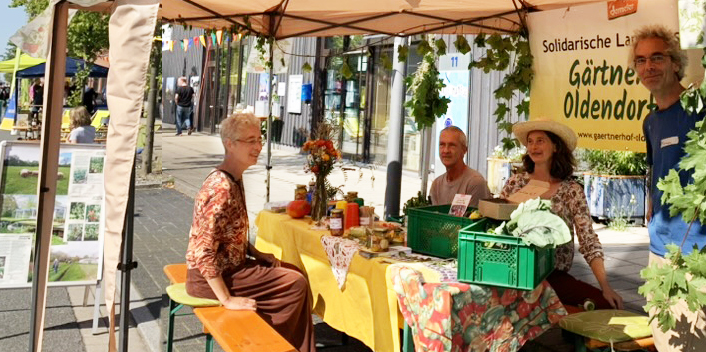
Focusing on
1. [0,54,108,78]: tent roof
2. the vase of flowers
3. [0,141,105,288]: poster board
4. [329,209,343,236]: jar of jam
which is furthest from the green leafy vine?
[0,54,108,78]: tent roof

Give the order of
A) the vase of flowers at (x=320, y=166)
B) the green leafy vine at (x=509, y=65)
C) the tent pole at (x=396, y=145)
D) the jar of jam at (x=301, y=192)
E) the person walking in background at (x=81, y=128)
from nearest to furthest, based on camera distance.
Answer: the vase of flowers at (x=320, y=166)
the jar of jam at (x=301, y=192)
the green leafy vine at (x=509, y=65)
the tent pole at (x=396, y=145)
the person walking in background at (x=81, y=128)

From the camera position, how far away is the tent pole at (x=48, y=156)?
3764 mm

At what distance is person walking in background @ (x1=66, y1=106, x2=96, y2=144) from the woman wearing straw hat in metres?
6.25

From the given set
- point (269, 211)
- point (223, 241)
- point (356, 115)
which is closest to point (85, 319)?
point (269, 211)

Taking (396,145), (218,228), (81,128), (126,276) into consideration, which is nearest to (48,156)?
(126,276)

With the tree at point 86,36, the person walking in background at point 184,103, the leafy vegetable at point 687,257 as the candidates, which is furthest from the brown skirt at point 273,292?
the person walking in background at point 184,103

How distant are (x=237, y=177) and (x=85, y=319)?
258 centimetres

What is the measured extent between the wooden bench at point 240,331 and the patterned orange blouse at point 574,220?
6.04 ft

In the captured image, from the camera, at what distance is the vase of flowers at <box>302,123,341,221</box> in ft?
19.1

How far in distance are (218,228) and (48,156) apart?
3.48 ft

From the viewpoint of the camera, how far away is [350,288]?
4.69 m

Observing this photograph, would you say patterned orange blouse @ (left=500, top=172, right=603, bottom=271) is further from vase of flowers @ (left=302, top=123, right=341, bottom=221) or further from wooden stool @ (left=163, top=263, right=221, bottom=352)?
wooden stool @ (left=163, top=263, right=221, bottom=352)

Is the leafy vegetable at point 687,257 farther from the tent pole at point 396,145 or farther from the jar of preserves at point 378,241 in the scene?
the tent pole at point 396,145

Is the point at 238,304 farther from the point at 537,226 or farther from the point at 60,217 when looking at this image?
the point at 60,217
